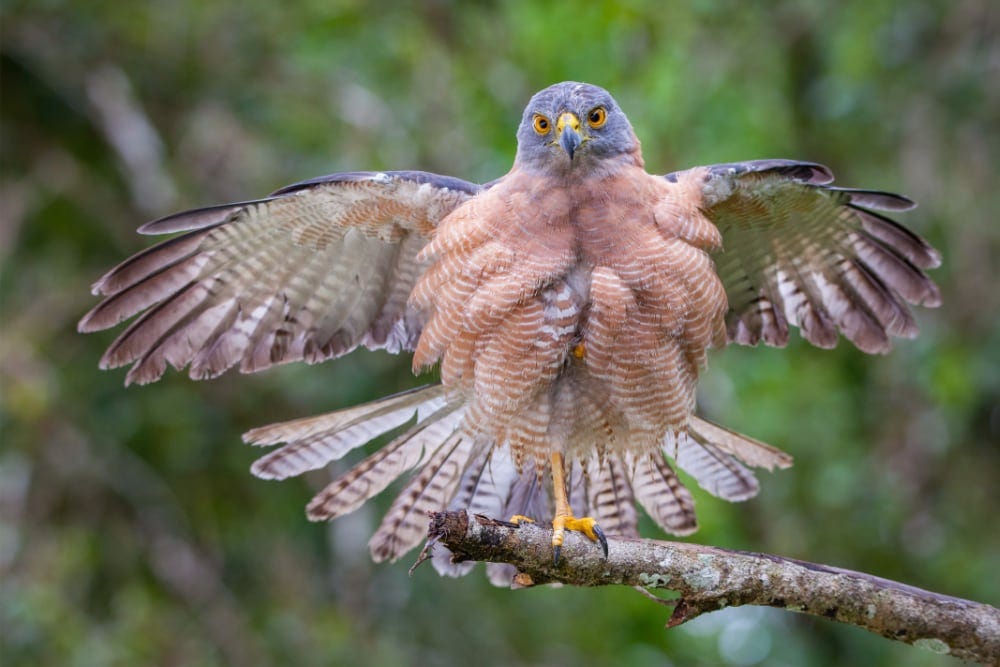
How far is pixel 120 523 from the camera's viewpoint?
790cm

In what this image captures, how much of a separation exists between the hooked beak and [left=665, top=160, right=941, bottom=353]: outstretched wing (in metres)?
0.53

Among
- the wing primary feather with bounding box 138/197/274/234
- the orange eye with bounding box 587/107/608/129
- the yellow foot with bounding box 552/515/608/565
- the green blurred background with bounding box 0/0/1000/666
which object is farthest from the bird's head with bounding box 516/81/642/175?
the green blurred background with bounding box 0/0/1000/666

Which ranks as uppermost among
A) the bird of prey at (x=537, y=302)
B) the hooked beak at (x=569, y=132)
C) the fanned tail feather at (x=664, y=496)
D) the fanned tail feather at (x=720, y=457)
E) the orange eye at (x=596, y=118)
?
the orange eye at (x=596, y=118)

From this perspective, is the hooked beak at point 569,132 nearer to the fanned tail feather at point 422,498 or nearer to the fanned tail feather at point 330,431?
the fanned tail feather at point 330,431

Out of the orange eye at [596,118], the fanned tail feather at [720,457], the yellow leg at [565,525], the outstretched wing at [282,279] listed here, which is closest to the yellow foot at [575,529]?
the yellow leg at [565,525]

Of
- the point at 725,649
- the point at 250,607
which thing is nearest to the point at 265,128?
the point at 250,607

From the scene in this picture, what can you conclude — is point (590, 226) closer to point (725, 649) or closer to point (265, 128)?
point (265, 128)

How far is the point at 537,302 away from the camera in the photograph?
464 centimetres

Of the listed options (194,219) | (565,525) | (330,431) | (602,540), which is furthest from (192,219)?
(602,540)

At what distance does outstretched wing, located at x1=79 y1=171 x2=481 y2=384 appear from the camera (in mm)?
4902

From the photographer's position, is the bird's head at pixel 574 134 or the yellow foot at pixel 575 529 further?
the bird's head at pixel 574 134

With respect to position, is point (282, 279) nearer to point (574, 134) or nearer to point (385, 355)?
point (574, 134)

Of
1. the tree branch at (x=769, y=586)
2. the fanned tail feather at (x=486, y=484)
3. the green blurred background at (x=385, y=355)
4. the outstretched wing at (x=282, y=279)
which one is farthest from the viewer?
the green blurred background at (x=385, y=355)

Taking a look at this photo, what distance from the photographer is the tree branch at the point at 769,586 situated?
→ 4.16 metres
